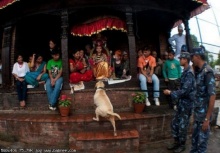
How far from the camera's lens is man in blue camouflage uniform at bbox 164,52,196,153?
4.80 metres

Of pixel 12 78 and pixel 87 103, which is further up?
pixel 12 78

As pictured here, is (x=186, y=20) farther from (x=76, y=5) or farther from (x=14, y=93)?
(x=14, y=93)

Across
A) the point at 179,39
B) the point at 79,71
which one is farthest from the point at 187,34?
the point at 79,71

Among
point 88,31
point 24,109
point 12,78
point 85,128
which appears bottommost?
point 85,128

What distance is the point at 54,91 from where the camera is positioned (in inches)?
261

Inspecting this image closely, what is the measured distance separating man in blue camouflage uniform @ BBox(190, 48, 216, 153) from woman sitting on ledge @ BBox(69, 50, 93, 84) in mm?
3594

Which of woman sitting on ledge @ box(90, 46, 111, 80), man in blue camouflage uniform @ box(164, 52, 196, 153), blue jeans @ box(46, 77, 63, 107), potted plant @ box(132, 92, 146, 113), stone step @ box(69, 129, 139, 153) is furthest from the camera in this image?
woman sitting on ledge @ box(90, 46, 111, 80)

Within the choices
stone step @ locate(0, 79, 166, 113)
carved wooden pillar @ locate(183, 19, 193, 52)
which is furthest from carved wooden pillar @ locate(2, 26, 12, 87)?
carved wooden pillar @ locate(183, 19, 193, 52)

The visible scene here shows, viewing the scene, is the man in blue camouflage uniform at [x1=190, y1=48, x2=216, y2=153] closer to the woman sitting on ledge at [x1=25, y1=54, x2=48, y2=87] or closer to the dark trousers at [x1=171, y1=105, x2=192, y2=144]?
the dark trousers at [x1=171, y1=105, x2=192, y2=144]

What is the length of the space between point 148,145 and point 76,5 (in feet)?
14.5

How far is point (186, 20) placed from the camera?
8.52m

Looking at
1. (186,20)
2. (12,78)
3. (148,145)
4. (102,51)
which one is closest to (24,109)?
(12,78)

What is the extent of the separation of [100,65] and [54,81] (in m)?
1.43

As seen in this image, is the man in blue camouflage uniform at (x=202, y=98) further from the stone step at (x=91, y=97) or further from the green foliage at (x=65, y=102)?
the green foliage at (x=65, y=102)
